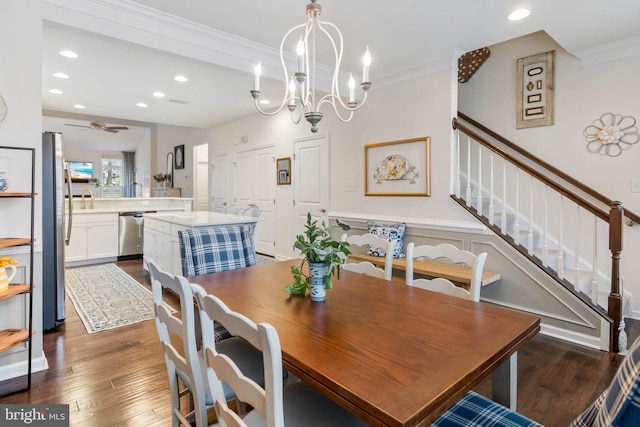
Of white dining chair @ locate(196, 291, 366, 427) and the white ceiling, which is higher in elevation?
the white ceiling

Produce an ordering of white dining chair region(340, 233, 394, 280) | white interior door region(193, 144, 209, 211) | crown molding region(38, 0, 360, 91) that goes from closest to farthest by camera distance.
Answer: white dining chair region(340, 233, 394, 280)
crown molding region(38, 0, 360, 91)
white interior door region(193, 144, 209, 211)

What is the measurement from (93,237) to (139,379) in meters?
4.22

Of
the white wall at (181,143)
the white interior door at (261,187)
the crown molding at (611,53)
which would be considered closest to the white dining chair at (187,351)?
the crown molding at (611,53)

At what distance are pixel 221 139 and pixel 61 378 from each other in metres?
5.54

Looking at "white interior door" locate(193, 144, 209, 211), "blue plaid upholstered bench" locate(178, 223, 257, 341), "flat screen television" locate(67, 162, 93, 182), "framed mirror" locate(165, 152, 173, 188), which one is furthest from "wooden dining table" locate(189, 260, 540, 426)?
"flat screen television" locate(67, 162, 93, 182)

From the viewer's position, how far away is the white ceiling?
2.61 meters

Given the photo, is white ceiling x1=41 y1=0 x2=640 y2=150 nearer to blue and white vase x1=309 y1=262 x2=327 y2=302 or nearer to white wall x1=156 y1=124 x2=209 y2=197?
blue and white vase x1=309 y1=262 x2=327 y2=302

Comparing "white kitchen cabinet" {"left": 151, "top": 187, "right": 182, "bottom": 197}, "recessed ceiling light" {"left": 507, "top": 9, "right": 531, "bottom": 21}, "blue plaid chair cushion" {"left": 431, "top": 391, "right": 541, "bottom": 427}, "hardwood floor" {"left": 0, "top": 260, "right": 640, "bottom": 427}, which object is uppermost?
"recessed ceiling light" {"left": 507, "top": 9, "right": 531, "bottom": 21}

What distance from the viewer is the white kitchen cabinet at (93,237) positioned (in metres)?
5.37

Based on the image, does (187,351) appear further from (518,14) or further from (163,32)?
(518,14)

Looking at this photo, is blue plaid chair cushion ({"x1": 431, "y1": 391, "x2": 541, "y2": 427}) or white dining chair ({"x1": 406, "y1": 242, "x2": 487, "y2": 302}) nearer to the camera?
blue plaid chair cushion ({"x1": 431, "y1": 391, "x2": 541, "y2": 427})

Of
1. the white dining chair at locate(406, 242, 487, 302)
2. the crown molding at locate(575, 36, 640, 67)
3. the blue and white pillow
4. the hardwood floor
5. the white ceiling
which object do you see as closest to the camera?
the white dining chair at locate(406, 242, 487, 302)

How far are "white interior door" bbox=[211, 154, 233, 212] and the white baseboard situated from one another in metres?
4.81

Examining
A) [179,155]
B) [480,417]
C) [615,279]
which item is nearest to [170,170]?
[179,155]
